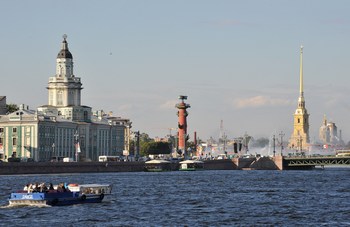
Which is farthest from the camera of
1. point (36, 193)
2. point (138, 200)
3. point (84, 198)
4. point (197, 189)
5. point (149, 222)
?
point (197, 189)

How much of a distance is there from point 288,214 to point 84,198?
1899cm

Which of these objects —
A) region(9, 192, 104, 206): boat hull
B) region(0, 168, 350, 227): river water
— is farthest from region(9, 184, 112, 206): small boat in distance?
region(0, 168, 350, 227): river water

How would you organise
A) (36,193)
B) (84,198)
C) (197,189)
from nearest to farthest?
(36,193), (84,198), (197,189)

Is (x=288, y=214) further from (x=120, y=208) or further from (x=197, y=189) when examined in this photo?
(x=197, y=189)

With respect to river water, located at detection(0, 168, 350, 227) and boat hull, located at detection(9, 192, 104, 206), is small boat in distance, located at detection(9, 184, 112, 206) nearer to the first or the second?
boat hull, located at detection(9, 192, 104, 206)

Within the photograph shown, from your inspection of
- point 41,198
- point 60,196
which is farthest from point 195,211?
point 41,198

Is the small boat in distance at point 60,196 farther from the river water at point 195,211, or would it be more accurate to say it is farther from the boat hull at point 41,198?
the river water at point 195,211

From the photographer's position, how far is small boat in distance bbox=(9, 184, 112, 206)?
8219 centimetres

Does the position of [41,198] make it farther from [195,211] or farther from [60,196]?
[195,211]

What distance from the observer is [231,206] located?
86625 millimetres

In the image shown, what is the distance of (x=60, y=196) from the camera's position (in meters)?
84.1

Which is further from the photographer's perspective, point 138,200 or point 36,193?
point 138,200

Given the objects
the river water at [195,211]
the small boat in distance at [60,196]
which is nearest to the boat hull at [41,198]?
the small boat in distance at [60,196]

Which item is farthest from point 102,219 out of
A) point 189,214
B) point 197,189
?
point 197,189
